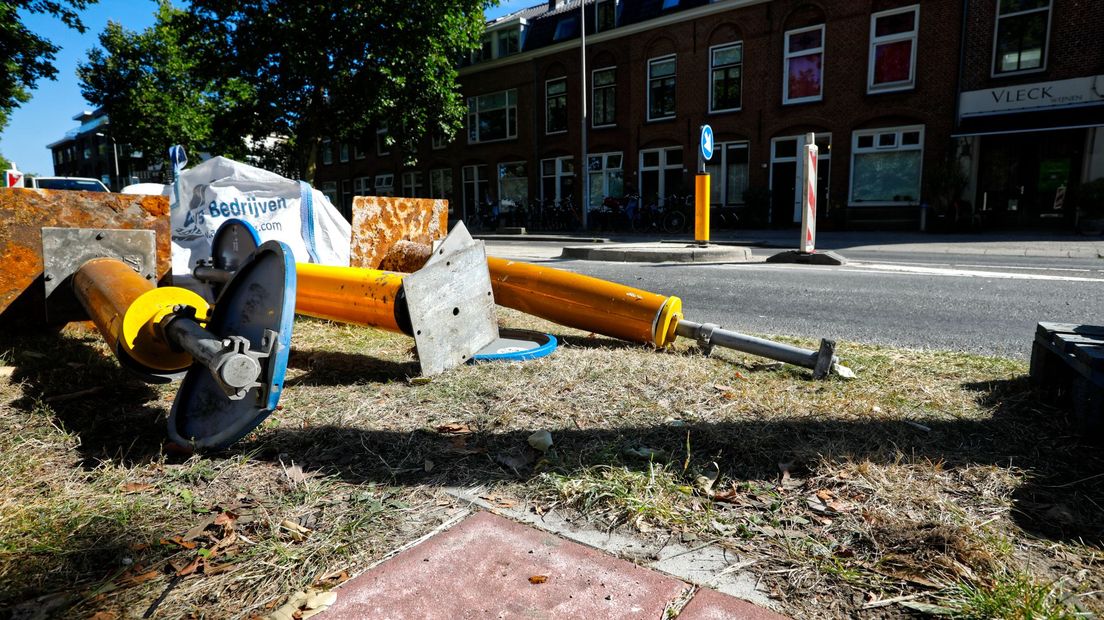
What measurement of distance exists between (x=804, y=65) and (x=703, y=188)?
11153 mm

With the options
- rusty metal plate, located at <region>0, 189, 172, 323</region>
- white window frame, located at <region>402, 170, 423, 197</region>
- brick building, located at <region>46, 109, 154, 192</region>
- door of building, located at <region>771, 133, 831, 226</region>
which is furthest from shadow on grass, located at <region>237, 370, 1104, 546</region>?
brick building, located at <region>46, 109, 154, 192</region>

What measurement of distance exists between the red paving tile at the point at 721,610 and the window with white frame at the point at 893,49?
20.8 meters

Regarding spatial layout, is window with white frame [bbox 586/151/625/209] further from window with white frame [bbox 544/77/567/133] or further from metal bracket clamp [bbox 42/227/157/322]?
metal bracket clamp [bbox 42/227/157/322]

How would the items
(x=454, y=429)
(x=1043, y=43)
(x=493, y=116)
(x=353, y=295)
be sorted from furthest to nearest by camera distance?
(x=493, y=116)
(x=1043, y=43)
(x=353, y=295)
(x=454, y=429)

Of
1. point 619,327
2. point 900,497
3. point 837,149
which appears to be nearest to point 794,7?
point 837,149

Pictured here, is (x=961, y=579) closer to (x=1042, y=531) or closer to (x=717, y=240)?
(x=1042, y=531)

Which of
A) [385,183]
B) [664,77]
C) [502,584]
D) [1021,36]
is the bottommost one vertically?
[502,584]

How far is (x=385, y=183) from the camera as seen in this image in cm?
3612

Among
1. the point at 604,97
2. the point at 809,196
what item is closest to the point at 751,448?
the point at 809,196

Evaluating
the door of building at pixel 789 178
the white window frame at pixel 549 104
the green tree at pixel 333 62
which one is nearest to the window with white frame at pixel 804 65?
the door of building at pixel 789 178

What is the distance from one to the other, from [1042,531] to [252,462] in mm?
2578

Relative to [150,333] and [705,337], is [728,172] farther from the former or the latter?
[150,333]

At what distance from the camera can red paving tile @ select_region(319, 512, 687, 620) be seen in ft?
4.93

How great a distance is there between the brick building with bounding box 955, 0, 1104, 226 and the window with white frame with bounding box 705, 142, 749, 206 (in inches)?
255
